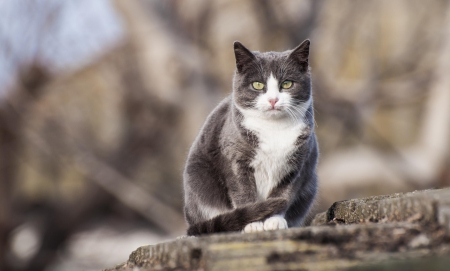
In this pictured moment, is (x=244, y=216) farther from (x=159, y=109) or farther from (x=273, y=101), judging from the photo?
(x=159, y=109)

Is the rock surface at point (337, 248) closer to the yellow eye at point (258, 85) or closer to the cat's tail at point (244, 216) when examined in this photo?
the cat's tail at point (244, 216)

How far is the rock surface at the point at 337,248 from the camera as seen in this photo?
1.20 meters

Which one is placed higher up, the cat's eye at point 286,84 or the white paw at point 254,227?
the cat's eye at point 286,84

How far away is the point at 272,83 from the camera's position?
237cm

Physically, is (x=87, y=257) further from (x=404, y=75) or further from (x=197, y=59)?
(x=404, y=75)

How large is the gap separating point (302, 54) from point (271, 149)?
1.50 feet

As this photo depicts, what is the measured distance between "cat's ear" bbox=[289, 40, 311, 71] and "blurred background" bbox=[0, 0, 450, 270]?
15.7 ft

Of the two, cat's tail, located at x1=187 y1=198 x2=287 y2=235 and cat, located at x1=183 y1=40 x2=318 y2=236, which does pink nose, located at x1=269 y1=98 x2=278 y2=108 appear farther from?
cat's tail, located at x1=187 y1=198 x2=287 y2=235

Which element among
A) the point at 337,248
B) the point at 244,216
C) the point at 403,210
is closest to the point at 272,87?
the point at 244,216

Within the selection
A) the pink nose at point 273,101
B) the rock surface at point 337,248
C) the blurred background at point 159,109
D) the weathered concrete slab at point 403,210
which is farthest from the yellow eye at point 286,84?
the blurred background at point 159,109

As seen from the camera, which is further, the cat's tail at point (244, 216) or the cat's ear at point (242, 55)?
the cat's ear at point (242, 55)

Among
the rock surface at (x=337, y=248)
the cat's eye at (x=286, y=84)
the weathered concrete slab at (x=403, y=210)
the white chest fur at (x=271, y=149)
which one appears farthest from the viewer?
the cat's eye at (x=286, y=84)

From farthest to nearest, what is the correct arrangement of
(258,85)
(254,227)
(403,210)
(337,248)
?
(258,85)
(254,227)
(403,210)
(337,248)

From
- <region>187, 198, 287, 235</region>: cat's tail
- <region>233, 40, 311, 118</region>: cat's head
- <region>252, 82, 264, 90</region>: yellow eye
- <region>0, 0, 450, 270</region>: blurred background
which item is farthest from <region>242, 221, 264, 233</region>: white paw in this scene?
<region>0, 0, 450, 270</region>: blurred background
